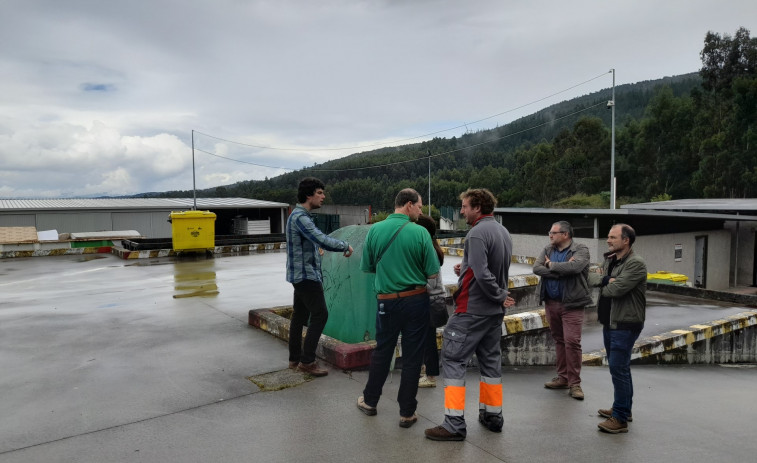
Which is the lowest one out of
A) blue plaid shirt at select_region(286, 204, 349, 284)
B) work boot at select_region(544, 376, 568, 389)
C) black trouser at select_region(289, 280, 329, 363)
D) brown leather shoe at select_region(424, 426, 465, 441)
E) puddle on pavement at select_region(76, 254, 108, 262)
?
work boot at select_region(544, 376, 568, 389)

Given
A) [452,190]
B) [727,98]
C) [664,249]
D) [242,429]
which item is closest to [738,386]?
[242,429]

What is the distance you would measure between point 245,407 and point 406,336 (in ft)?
4.83

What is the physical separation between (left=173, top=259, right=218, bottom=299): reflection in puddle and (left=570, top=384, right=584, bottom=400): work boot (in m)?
6.42

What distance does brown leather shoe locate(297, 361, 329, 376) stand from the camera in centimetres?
487

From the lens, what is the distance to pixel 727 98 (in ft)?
199

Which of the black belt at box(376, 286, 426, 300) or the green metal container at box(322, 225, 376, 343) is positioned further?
the green metal container at box(322, 225, 376, 343)

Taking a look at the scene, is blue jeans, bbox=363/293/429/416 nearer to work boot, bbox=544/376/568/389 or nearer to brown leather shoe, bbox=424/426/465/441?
brown leather shoe, bbox=424/426/465/441

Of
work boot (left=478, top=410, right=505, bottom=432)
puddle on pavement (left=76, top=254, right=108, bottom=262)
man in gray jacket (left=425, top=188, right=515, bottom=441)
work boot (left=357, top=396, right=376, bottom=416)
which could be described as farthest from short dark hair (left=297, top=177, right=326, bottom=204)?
puddle on pavement (left=76, top=254, right=108, bottom=262)

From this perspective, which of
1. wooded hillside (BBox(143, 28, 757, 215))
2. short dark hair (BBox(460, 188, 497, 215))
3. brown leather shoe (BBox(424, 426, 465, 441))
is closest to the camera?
brown leather shoe (BBox(424, 426, 465, 441))

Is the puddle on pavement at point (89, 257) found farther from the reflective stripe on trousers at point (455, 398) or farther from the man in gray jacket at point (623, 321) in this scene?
the man in gray jacket at point (623, 321)

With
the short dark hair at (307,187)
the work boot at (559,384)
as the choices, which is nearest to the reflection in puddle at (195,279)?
the short dark hair at (307,187)

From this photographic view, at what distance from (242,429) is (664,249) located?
62.3 feet

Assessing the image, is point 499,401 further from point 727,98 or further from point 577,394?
point 727,98

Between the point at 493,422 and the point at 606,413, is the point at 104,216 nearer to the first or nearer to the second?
the point at 493,422
